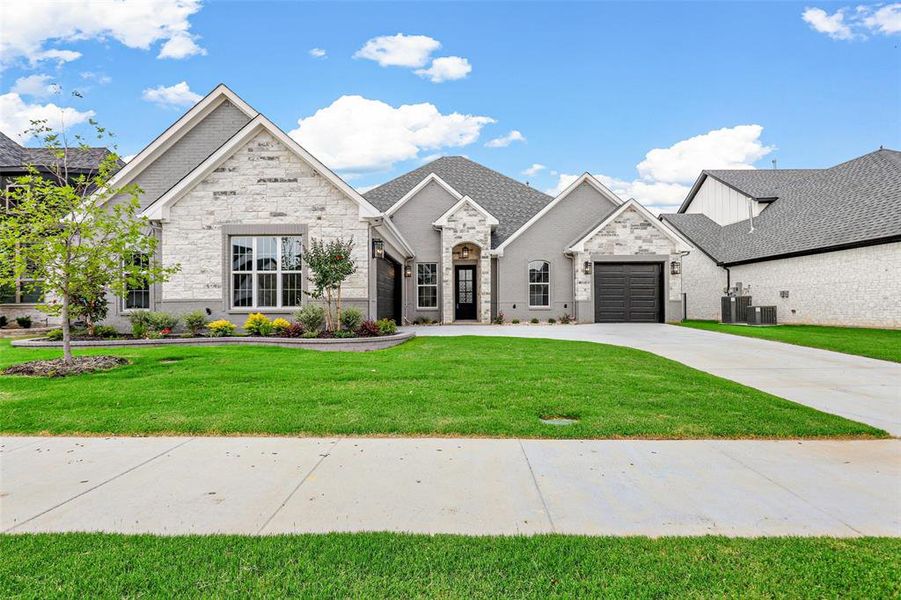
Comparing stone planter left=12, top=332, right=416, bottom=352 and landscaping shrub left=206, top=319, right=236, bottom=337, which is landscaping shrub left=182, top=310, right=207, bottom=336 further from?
stone planter left=12, top=332, right=416, bottom=352

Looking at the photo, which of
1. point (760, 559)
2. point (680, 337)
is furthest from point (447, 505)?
point (680, 337)

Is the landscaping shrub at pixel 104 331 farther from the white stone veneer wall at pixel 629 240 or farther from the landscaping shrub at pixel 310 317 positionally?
the white stone veneer wall at pixel 629 240

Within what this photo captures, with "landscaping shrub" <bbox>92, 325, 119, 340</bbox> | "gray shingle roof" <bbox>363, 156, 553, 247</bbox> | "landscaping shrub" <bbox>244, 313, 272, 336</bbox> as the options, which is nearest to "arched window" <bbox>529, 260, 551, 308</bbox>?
"gray shingle roof" <bbox>363, 156, 553, 247</bbox>

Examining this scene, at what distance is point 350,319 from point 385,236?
406 cm

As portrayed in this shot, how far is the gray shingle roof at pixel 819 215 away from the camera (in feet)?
56.0

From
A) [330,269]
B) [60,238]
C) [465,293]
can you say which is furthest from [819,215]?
[60,238]

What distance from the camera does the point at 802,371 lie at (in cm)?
834

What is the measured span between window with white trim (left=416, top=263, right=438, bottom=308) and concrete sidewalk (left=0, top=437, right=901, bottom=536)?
56.7 ft

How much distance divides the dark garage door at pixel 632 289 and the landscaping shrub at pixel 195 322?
15.8 metres

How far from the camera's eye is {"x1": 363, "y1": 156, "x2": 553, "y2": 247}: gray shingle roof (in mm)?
23844

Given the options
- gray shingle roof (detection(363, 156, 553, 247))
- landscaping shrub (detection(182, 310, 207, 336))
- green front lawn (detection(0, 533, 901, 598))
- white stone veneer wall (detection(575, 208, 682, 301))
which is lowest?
green front lawn (detection(0, 533, 901, 598))

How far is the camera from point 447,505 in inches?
123

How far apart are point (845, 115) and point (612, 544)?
21.1 m

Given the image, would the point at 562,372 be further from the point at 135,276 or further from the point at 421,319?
the point at 421,319
